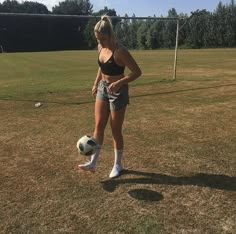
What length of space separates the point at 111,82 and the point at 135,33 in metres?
70.7

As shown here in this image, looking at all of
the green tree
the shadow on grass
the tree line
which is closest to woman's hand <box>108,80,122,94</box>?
the shadow on grass

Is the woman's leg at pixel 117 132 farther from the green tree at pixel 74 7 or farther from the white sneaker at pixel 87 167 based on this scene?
the green tree at pixel 74 7

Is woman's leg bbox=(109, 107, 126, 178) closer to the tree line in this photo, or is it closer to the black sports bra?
the black sports bra

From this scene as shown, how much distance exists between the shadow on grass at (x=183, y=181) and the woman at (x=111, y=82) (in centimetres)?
25

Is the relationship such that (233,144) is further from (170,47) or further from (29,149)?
(170,47)

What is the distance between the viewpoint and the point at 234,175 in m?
5.51

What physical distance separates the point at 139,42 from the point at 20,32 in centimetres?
2515

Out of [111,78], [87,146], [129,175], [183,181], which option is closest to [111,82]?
[111,78]

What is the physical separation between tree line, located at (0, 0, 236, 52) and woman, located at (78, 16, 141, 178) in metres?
51.6

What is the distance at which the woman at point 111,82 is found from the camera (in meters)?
5.04

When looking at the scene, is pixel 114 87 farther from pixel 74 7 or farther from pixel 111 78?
pixel 74 7

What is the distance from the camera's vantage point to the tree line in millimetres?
67125

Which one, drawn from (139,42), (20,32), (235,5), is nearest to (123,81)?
(139,42)

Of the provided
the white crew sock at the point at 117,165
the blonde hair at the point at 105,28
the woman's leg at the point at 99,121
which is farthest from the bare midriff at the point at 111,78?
the white crew sock at the point at 117,165
